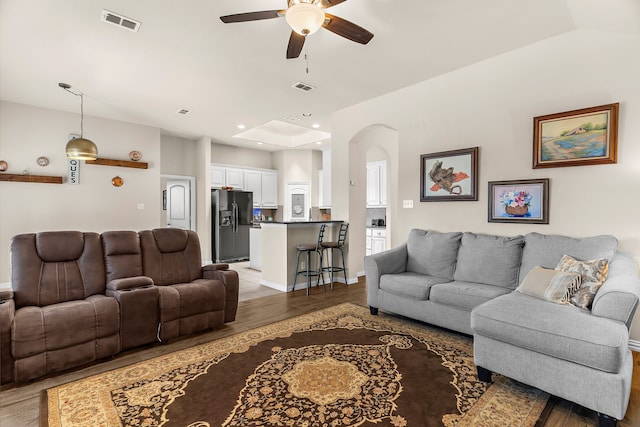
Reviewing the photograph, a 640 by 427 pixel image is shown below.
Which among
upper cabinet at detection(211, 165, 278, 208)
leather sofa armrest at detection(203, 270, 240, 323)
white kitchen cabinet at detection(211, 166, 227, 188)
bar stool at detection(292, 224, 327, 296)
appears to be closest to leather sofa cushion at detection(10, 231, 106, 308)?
leather sofa armrest at detection(203, 270, 240, 323)

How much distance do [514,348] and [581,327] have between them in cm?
41

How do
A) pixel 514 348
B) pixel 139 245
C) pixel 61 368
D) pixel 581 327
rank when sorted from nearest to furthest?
pixel 581 327 → pixel 514 348 → pixel 61 368 → pixel 139 245

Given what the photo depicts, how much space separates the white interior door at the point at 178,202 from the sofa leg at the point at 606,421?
7.51 meters

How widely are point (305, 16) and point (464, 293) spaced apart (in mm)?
2617

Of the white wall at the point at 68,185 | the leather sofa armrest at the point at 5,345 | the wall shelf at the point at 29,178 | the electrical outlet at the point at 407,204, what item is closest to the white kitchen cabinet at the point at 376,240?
the electrical outlet at the point at 407,204

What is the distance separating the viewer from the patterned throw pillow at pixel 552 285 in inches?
92.1

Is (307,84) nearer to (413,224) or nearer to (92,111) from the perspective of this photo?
(413,224)

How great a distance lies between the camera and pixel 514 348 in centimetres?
212

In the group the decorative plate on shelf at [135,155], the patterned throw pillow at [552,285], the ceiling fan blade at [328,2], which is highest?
the ceiling fan blade at [328,2]

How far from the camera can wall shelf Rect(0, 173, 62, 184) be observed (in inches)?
Result: 197

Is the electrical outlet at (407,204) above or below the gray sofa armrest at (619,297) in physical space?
above

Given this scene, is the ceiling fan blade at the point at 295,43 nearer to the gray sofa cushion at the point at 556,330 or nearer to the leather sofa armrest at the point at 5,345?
the gray sofa cushion at the point at 556,330

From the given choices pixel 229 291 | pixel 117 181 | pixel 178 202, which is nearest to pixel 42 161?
pixel 117 181

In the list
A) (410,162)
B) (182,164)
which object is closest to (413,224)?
(410,162)
